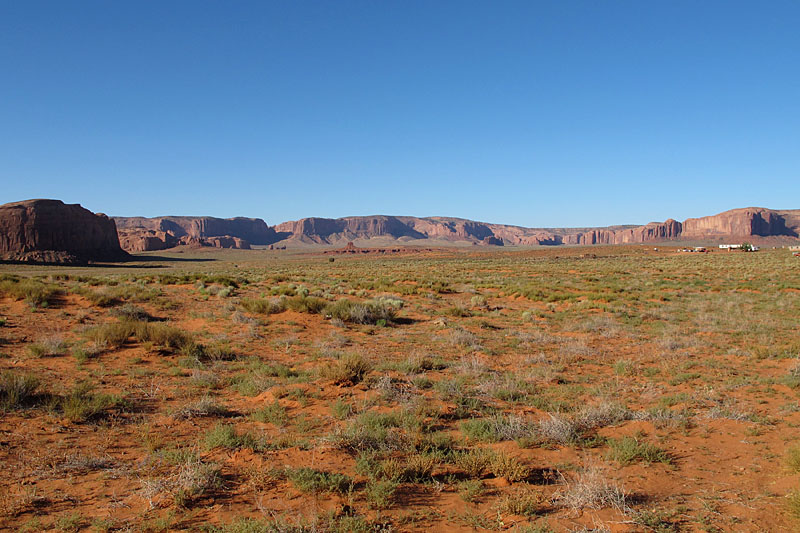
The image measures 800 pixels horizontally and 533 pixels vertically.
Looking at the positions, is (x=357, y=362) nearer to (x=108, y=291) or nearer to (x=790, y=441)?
(x=790, y=441)

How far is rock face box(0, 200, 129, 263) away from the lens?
8056 cm

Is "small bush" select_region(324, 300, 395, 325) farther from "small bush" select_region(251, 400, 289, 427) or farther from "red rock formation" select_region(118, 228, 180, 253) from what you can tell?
"red rock formation" select_region(118, 228, 180, 253)

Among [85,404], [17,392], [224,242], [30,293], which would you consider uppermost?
[224,242]

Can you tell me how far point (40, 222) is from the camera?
84750mm

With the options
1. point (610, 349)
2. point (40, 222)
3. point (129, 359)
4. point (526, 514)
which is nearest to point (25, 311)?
point (129, 359)

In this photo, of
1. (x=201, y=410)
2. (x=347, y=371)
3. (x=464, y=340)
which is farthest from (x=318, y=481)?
(x=464, y=340)

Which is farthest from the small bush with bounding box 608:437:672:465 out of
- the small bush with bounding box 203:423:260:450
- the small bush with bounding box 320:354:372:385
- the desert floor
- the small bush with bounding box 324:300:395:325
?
the small bush with bounding box 324:300:395:325

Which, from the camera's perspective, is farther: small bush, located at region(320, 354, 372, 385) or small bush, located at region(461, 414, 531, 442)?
small bush, located at region(320, 354, 372, 385)

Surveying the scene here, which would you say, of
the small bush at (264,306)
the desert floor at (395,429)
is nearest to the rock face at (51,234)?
the small bush at (264,306)

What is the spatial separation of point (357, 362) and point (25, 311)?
1100 centimetres

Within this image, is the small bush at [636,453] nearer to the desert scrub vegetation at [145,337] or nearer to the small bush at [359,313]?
the desert scrub vegetation at [145,337]

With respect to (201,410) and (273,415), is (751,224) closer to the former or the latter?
(273,415)

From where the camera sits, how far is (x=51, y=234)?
8625 cm

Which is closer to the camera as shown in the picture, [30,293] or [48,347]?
[48,347]
